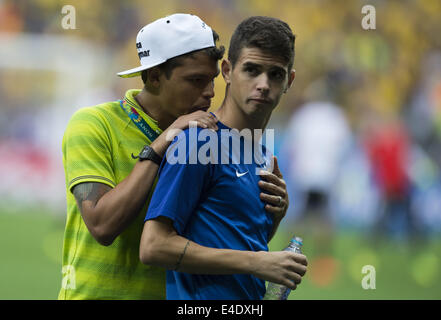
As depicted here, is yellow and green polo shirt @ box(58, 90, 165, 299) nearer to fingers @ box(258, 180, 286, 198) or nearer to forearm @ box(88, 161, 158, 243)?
forearm @ box(88, 161, 158, 243)

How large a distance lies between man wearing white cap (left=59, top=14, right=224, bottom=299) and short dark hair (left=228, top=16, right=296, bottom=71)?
38 cm

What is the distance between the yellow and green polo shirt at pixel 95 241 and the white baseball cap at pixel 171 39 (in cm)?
43

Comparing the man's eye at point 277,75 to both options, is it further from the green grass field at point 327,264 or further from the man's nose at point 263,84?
the green grass field at point 327,264

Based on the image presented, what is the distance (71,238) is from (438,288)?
24.4 ft

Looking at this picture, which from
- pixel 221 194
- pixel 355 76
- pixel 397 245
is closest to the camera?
pixel 221 194

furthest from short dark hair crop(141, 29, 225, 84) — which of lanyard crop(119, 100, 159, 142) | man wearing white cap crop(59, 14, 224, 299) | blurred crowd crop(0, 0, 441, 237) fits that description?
blurred crowd crop(0, 0, 441, 237)

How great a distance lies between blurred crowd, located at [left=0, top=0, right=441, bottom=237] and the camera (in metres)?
13.0

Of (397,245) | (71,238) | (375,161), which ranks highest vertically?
(375,161)

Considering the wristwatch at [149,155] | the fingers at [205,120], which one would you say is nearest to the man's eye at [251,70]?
the fingers at [205,120]

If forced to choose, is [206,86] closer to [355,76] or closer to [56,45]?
[355,76]

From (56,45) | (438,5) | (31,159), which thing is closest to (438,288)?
(438,5)

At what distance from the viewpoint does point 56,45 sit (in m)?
25.7

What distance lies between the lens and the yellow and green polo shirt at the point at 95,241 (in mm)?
3691

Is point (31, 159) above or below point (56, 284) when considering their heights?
above
